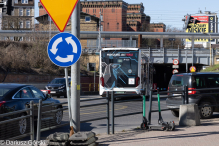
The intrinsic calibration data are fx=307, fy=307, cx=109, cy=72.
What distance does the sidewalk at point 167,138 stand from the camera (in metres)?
7.40

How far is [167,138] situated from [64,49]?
3.56 meters

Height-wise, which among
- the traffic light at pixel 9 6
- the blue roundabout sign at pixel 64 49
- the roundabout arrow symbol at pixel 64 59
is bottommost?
the roundabout arrow symbol at pixel 64 59

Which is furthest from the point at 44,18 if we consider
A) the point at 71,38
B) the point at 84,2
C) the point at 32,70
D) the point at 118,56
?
the point at 71,38

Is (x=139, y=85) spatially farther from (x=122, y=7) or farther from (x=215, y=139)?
(x=122, y=7)

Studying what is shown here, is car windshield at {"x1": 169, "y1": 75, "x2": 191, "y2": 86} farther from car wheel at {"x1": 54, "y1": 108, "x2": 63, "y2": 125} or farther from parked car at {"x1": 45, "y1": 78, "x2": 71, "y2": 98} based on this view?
parked car at {"x1": 45, "y1": 78, "x2": 71, "y2": 98}

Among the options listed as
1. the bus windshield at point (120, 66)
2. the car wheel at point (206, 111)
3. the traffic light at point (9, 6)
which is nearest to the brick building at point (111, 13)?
the bus windshield at point (120, 66)

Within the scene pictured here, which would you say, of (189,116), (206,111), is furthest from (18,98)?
(206,111)

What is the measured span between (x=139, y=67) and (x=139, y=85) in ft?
3.78

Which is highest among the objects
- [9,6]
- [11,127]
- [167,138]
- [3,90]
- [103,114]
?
[9,6]

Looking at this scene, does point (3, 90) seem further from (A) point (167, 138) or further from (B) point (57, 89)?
(B) point (57, 89)

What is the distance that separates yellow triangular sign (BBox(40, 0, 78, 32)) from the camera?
661 centimetres

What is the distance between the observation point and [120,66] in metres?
19.6

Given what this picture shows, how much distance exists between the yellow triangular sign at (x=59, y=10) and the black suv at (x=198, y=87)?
6621 mm

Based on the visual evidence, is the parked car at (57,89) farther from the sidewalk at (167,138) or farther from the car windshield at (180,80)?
the sidewalk at (167,138)
